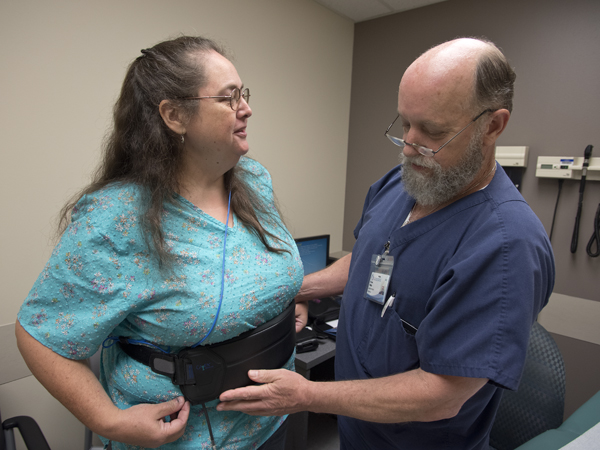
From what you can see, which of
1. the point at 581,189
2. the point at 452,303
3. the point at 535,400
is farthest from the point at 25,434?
the point at 581,189

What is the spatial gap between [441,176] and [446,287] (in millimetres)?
266

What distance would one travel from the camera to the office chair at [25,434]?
3.97ft

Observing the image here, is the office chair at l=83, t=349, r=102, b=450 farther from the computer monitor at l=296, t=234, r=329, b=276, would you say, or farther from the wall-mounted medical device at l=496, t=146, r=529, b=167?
the wall-mounted medical device at l=496, t=146, r=529, b=167

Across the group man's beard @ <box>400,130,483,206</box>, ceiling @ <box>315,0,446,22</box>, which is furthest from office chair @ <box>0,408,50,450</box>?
ceiling @ <box>315,0,446,22</box>

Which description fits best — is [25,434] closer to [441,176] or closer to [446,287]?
[446,287]

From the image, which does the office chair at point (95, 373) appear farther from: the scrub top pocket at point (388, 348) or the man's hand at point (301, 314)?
the scrub top pocket at point (388, 348)

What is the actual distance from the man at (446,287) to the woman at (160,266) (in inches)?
6.4

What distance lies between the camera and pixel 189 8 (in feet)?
6.02

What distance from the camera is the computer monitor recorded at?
7.88 feet

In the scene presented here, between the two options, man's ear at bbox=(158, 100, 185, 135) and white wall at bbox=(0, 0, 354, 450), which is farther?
white wall at bbox=(0, 0, 354, 450)

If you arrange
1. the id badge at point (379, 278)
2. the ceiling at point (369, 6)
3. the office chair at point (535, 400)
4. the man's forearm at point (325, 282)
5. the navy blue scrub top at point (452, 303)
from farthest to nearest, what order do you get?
the ceiling at point (369, 6)
the office chair at point (535, 400)
the man's forearm at point (325, 282)
the id badge at point (379, 278)
the navy blue scrub top at point (452, 303)

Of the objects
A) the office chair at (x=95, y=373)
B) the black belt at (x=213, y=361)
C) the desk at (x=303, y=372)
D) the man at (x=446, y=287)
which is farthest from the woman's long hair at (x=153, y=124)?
the desk at (x=303, y=372)

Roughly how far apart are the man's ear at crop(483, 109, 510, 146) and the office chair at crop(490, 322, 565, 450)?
1.10m

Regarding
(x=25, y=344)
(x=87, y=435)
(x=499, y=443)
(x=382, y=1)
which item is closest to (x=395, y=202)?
(x=25, y=344)
